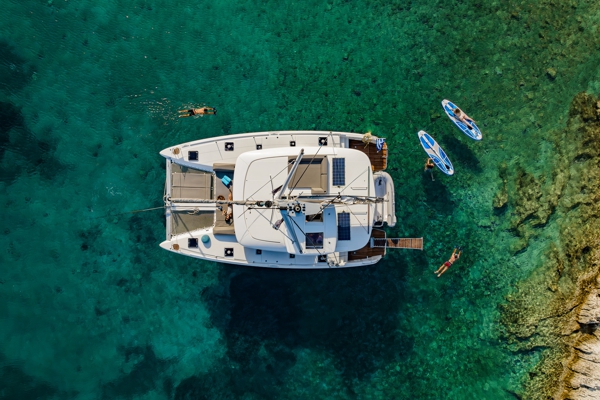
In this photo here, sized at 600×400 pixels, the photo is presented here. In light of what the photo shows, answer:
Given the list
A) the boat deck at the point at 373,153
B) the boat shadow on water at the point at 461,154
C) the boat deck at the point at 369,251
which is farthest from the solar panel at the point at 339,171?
the boat shadow on water at the point at 461,154

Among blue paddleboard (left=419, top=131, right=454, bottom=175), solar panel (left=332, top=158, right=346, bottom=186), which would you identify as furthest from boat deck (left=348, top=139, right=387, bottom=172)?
solar panel (left=332, top=158, right=346, bottom=186)

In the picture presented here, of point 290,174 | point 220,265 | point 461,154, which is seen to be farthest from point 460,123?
point 220,265

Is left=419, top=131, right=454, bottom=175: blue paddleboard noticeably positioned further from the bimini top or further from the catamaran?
the bimini top

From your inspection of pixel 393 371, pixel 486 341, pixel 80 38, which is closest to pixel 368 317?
pixel 393 371

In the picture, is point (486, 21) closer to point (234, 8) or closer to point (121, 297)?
point (234, 8)

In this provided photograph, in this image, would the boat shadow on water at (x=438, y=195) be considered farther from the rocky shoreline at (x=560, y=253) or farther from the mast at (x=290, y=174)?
the mast at (x=290, y=174)
